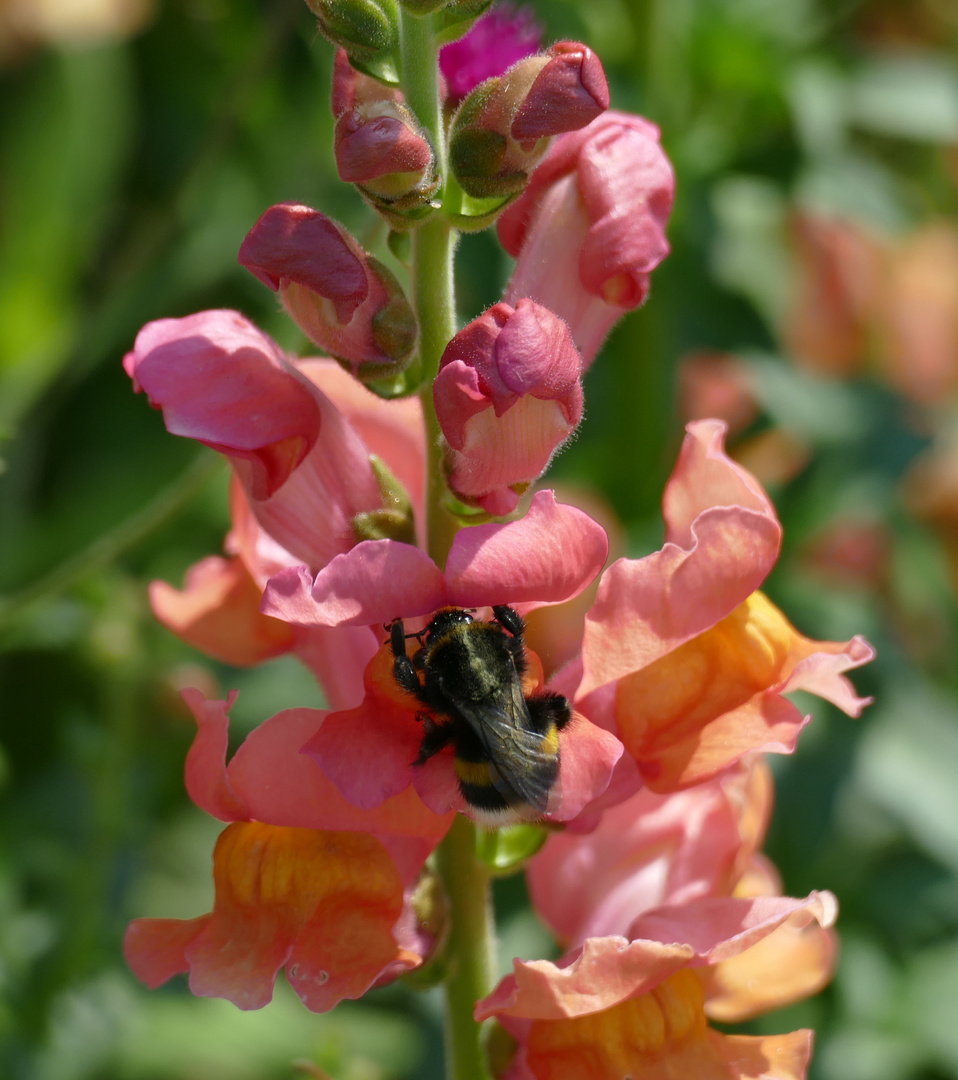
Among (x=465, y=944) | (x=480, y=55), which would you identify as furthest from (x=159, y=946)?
(x=480, y=55)

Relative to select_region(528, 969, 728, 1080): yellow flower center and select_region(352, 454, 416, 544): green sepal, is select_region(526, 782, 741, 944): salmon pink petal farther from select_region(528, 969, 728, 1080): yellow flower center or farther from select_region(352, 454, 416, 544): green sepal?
select_region(352, 454, 416, 544): green sepal

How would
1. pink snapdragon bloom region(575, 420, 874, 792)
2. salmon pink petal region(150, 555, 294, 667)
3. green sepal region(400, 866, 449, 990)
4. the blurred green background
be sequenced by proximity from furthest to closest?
1. the blurred green background
2. salmon pink petal region(150, 555, 294, 667)
3. green sepal region(400, 866, 449, 990)
4. pink snapdragon bloom region(575, 420, 874, 792)

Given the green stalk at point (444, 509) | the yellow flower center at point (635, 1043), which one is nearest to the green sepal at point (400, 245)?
the green stalk at point (444, 509)

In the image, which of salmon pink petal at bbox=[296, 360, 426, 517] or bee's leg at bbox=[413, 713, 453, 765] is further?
salmon pink petal at bbox=[296, 360, 426, 517]

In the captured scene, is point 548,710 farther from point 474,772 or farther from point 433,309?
point 433,309

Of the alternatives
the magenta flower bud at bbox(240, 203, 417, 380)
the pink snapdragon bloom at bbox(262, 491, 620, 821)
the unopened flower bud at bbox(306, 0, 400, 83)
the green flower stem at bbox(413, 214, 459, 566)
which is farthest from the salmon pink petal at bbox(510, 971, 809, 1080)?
the unopened flower bud at bbox(306, 0, 400, 83)

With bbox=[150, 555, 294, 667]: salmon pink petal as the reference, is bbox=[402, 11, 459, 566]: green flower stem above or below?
above

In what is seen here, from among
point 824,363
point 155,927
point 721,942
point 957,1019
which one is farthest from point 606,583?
point 824,363
